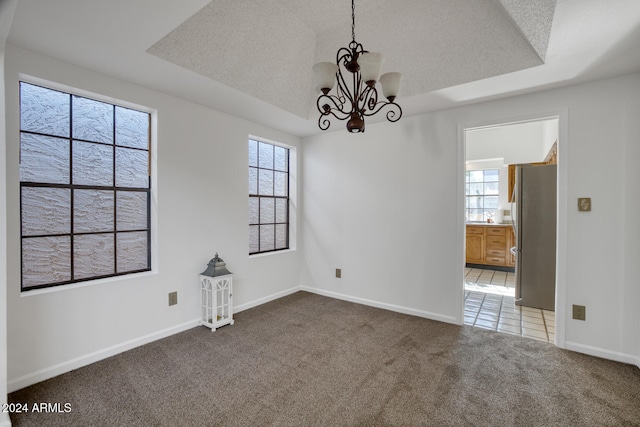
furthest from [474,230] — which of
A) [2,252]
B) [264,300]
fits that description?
[2,252]

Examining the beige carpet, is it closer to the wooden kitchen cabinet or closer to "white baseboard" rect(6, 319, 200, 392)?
A: "white baseboard" rect(6, 319, 200, 392)

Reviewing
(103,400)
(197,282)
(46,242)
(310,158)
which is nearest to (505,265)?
(310,158)

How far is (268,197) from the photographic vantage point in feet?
13.9

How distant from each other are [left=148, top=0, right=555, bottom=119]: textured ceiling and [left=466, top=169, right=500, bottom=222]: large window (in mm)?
4794

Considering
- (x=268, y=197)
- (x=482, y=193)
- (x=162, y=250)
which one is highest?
(x=482, y=193)

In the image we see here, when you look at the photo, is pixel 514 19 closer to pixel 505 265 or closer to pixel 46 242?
pixel 46 242

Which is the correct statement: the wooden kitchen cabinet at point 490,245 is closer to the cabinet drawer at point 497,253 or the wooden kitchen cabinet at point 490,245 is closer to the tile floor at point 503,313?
the cabinet drawer at point 497,253

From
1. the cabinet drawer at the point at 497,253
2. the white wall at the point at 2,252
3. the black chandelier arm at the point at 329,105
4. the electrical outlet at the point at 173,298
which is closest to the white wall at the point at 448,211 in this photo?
the black chandelier arm at the point at 329,105

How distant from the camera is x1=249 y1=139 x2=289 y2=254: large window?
13.2 ft

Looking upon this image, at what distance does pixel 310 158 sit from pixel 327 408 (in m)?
3.31

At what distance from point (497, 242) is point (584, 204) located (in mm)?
3617

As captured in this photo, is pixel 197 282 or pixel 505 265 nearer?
pixel 197 282

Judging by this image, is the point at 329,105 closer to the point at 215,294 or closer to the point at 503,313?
the point at 215,294

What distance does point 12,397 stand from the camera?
202 cm
